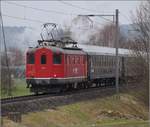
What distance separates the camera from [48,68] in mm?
37906

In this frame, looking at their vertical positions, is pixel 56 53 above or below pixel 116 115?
above

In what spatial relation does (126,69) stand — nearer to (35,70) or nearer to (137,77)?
(137,77)

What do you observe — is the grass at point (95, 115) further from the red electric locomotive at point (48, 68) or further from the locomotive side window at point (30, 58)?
the locomotive side window at point (30, 58)

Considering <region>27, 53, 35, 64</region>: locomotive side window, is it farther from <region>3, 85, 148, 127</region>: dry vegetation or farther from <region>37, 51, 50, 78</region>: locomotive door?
<region>3, 85, 148, 127</region>: dry vegetation

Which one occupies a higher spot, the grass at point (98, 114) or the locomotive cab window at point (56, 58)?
the locomotive cab window at point (56, 58)

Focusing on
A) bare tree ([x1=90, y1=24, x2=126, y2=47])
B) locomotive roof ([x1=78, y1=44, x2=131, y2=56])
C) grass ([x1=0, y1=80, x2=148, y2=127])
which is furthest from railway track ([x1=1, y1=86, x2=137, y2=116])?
bare tree ([x1=90, y1=24, x2=126, y2=47])

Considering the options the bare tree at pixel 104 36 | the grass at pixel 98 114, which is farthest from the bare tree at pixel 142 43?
the bare tree at pixel 104 36

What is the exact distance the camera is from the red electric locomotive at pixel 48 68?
37.5m

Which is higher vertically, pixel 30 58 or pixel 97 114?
pixel 30 58

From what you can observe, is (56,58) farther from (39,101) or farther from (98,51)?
(98,51)

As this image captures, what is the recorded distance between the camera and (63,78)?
37.7 m

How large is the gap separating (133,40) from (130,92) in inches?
202

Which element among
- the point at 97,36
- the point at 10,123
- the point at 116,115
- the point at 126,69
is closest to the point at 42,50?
the point at 116,115

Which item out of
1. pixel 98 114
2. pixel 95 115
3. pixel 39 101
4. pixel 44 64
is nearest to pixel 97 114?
pixel 98 114
